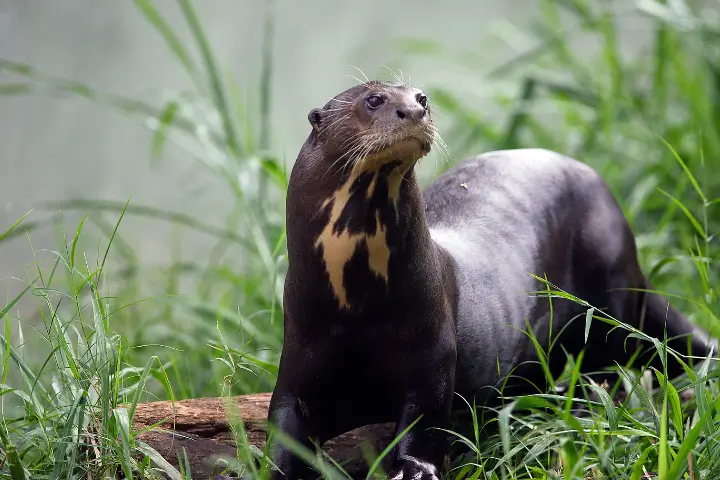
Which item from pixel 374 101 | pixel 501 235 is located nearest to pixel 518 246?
pixel 501 235

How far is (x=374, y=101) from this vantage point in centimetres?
207

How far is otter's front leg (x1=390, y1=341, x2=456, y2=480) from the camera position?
2.16 meters

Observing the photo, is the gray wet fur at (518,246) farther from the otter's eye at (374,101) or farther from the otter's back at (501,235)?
the otter's eye at (374,101)

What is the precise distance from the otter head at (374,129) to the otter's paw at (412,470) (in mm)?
584

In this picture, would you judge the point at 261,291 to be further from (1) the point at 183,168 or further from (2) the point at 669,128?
(2) the point at 669,128

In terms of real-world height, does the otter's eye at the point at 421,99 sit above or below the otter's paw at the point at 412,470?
above

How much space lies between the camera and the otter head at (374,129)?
2.00 meters

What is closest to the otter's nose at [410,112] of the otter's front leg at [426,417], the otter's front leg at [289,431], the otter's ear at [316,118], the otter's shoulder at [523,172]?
the otter's ear at [316,118]

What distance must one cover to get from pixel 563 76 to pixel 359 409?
343cm

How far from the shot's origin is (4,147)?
4.48 m

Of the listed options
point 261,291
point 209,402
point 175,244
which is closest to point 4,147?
point 175,244

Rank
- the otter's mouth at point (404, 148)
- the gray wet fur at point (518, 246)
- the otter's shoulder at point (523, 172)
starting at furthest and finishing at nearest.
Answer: the otter's shoulder at point (523, 172)
the gray wet fur at point (518, 246)
the otter's mouth at point (404, 148)

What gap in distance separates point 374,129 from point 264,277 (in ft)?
7.09

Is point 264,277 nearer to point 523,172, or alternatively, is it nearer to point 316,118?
point 523,172
